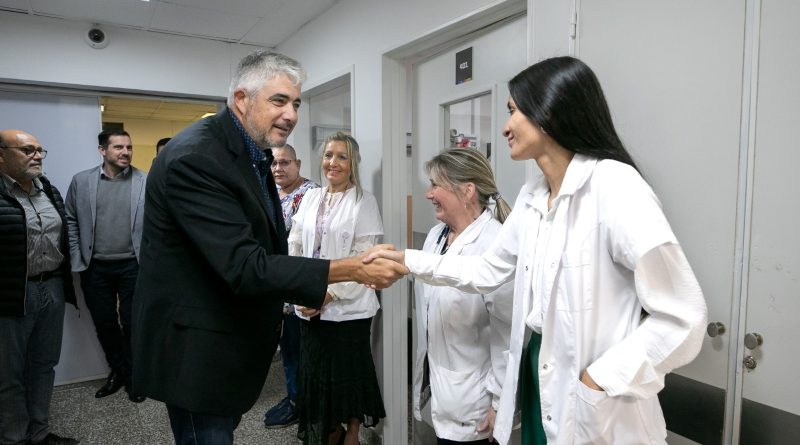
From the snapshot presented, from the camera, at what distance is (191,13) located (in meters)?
3.30

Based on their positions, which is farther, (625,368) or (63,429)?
(63,429)

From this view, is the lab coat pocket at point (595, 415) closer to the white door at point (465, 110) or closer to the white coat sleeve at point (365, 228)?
the white door at point (465, 110)

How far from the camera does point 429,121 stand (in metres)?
2.53

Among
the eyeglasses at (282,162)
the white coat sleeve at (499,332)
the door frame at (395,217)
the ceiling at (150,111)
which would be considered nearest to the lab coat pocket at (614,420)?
the white coat sleeve at (499,332)

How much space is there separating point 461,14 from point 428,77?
52 cm

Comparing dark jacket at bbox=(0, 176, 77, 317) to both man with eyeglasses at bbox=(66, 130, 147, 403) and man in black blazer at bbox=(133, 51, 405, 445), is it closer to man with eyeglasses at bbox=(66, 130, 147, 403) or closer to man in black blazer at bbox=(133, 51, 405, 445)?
man with eyeglasses at bbox=(66, 130, 147, 403)

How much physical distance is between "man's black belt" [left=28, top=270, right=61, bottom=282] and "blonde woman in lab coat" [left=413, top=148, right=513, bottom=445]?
232 centimetres

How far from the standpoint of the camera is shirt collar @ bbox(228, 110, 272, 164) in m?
1.47

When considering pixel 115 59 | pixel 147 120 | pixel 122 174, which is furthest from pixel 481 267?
pixel 147 120

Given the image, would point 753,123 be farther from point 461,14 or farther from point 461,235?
point 461,14

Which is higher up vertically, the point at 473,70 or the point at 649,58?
the point at 473,70

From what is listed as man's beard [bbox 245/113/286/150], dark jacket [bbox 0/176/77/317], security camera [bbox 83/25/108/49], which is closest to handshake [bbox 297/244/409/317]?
man's beard [bbox 245/113/286/150]

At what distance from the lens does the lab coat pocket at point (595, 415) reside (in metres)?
0.99

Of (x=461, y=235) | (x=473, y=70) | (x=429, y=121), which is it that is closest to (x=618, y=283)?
(x=461, y=235)
